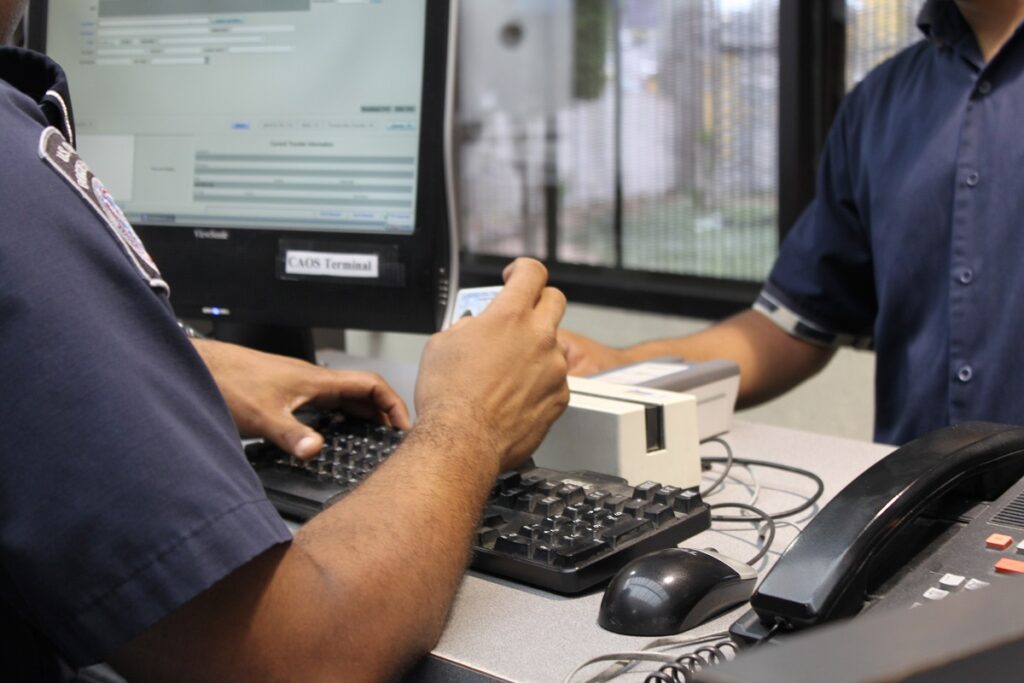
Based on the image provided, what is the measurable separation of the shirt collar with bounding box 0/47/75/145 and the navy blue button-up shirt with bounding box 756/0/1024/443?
3.57 ft

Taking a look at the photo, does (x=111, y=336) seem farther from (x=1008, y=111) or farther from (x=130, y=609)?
(x=1008, y=111)

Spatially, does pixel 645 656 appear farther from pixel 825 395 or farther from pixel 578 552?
pixel 825 395

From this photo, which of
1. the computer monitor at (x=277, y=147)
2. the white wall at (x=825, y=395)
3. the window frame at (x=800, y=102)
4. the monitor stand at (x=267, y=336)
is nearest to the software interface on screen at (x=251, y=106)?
the computer monitor at (x=277, y=147)

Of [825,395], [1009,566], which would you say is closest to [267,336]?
[1009,566]

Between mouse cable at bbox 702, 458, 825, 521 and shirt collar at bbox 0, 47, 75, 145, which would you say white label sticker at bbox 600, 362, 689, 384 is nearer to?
mouse cable at bbox 702, 458, 825, 521

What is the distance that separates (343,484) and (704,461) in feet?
1.19

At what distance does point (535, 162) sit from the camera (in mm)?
3338

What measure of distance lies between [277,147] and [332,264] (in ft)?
0.50

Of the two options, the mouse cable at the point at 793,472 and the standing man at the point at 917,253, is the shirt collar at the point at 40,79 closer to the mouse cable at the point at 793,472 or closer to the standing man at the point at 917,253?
the mouse cable at the point at 793,472

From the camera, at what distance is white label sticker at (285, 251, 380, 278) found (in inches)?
51.0

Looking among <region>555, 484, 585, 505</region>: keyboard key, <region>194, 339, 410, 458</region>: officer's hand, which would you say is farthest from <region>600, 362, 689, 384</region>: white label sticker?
<region>555, 484, 585, 505</region>: keyboard key

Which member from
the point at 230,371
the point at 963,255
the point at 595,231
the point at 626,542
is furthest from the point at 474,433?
the point at 595,231

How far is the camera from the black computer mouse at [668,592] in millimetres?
712

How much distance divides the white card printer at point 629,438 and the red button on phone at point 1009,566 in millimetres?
363
